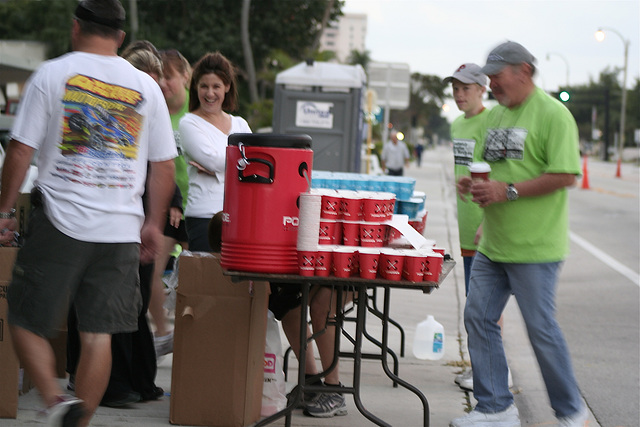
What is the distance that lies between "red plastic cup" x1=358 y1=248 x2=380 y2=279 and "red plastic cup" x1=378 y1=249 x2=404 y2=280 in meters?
0.04

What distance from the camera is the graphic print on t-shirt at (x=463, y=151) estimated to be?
20.0 ft

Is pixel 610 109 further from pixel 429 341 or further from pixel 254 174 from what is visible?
pixel 254 174

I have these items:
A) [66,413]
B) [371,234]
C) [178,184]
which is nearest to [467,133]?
[178,184]

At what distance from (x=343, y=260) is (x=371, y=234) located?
267mm

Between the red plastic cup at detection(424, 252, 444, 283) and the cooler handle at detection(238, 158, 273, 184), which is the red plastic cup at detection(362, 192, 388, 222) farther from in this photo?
the cooler handle at detection(238, 158, 273, 184)

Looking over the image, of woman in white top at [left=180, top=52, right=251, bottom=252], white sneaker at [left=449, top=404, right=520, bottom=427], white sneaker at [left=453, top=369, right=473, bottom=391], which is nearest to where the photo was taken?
white sneaker at [left=449, top=404, right=520, bottom=427]

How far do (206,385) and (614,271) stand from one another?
954 cm

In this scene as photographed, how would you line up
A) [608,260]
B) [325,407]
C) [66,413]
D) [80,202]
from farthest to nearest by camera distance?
[608,260], [325,407], [80,202], [66,413]

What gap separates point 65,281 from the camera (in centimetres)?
386

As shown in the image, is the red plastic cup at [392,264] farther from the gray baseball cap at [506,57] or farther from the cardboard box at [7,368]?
the cardboard box at [7,368]

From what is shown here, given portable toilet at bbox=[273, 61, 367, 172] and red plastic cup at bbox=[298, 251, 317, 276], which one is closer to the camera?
red plastic cup at bbox=[298, 251, 317, 276]

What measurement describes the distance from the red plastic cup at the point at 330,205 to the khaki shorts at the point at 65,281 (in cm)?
88

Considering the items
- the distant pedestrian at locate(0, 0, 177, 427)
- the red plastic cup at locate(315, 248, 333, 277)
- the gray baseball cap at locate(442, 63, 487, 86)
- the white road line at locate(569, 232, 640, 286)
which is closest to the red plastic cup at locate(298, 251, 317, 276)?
the red plastic cup at locate(315, 248, 333, 277)

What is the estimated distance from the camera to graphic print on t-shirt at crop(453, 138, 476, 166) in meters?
6.09
